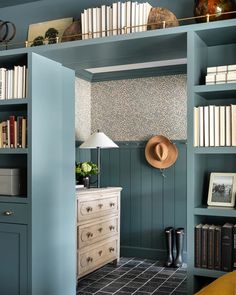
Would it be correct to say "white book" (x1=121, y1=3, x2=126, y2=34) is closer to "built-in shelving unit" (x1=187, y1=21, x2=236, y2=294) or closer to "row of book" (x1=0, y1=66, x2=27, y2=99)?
"built-in shelving unit" (x1=187, y1=21, x2=236, y2=294)

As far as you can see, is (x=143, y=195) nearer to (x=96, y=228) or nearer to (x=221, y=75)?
(x=96, y=228)

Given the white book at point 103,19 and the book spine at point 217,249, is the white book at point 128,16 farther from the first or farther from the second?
the book spine at point 217,249

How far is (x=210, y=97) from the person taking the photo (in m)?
2.68

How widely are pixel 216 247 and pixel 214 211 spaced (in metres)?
0.22

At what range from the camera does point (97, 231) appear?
438 centimetres

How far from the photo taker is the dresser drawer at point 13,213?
294 centimetres

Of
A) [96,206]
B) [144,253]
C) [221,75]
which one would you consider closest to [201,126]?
[221,75]

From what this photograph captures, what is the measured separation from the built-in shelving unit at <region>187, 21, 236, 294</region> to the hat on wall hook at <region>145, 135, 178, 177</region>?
7.25ft

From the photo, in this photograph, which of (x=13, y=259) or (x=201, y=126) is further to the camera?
(x=13, y=259)

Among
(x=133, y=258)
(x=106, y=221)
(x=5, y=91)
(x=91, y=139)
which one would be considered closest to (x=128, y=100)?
(x=91, y=139)

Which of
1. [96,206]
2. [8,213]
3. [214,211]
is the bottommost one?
[96,206]

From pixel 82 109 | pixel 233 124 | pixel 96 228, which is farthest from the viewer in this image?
pixel 82 109

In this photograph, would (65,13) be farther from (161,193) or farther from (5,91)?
(161,193)

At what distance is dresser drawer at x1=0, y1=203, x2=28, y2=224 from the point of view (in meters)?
2.94
